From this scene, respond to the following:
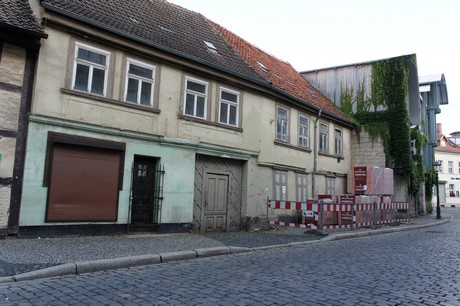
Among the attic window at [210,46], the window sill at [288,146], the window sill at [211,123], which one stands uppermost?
the attic window at [210,46]

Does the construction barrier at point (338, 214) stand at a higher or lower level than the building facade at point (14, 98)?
lower

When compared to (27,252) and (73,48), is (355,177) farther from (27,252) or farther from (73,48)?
(27,252)

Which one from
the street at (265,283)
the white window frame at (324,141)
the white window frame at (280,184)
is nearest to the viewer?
the street at (265,283)

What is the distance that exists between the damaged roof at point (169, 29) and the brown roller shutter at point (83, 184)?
3640 mm

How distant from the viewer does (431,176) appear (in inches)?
1184

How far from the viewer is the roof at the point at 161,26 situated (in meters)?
11.0

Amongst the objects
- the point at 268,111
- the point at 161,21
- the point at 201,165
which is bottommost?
the point at 201,165

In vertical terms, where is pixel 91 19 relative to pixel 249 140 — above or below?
above

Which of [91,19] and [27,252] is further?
[91,19]

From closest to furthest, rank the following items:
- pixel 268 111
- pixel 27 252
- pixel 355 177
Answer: pixel 27 252, pixel 268 111, pixel 355 177

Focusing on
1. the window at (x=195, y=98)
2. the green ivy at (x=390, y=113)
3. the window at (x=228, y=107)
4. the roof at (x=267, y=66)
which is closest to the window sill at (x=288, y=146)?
the roof at (x=267, y=66)

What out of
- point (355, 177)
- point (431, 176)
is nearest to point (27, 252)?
point (355, 177)

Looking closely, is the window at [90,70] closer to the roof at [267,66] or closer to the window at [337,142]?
the roof at [267,66]

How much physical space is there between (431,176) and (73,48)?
28.8 meters
